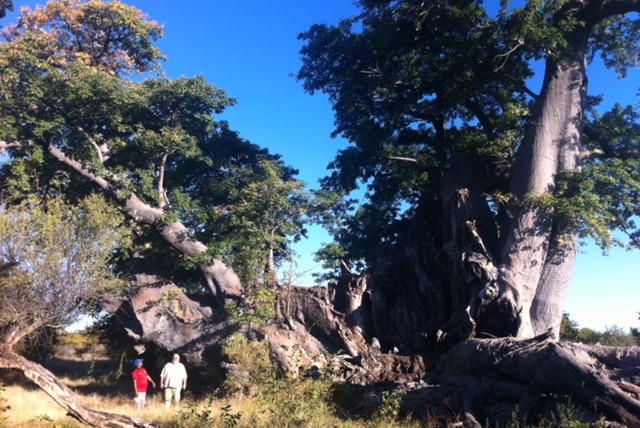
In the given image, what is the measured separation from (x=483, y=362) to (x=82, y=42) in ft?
62.2

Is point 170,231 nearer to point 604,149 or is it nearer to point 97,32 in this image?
point 97,32

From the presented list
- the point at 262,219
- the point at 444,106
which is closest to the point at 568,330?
the point at 444,106

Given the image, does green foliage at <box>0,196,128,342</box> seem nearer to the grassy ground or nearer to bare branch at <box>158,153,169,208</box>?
the grassy ground

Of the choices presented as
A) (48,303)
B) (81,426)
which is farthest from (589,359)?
(48,303)

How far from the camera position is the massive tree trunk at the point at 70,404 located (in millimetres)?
7648

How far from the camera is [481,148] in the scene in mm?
15031

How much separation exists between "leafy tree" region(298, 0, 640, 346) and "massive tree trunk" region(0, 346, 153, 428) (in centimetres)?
836

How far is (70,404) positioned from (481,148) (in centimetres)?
1228

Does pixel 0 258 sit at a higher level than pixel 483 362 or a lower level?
higher

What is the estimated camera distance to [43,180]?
1638 cm

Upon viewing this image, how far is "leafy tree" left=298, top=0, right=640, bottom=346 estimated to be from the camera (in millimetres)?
13148

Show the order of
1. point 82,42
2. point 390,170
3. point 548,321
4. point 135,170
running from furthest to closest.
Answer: point 82,42
point 390,170
point 135,170
point 548,321

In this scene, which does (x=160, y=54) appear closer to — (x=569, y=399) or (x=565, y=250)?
(x=565, y=250)

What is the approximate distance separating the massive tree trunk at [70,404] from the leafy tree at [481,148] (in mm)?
8362
